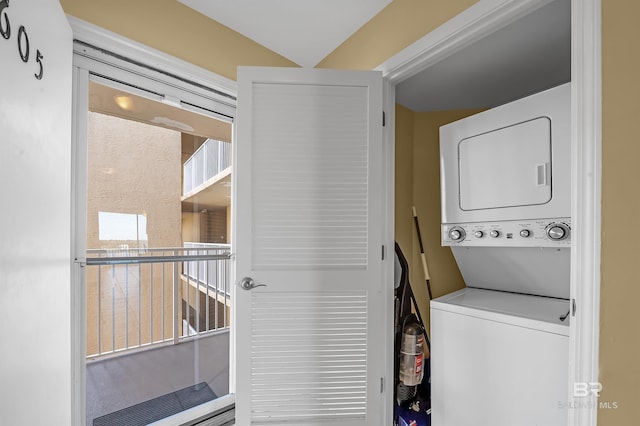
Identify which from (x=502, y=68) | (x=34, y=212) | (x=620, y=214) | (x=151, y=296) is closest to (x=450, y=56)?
(x=502, y=68)

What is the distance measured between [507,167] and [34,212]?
6.36 ft

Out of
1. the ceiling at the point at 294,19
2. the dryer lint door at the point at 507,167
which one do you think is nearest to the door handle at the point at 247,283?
the dryer lint door at the point at 507,167

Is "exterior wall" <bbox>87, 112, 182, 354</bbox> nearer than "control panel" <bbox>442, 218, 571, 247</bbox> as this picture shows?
No

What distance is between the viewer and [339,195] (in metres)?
1.66

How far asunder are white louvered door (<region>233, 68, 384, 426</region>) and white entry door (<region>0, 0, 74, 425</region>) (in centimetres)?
74

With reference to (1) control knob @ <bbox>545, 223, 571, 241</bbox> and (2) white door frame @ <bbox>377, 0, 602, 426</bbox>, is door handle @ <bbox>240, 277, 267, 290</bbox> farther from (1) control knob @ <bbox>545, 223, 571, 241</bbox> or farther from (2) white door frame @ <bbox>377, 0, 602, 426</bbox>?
(1) control knob @ <bbox>545, 223, 571, 241</bbox>

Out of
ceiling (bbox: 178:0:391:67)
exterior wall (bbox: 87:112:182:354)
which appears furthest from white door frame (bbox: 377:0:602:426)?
exterior wall (bbox: 87:112:182:354)

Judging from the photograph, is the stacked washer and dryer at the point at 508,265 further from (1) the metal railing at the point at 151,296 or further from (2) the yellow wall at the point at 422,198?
(1) the metal railing at the point at 151,296

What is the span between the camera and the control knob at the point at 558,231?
1353 mm

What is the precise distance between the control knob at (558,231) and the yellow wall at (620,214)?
17.5 inches

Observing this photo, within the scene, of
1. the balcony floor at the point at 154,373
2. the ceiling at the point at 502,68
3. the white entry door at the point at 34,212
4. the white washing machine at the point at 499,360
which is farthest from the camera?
the balcony floor at the point at 154,373

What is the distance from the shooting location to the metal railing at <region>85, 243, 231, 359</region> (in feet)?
5.55

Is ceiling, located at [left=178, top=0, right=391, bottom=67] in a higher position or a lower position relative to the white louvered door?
higher

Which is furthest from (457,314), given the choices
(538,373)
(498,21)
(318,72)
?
(318,72)
